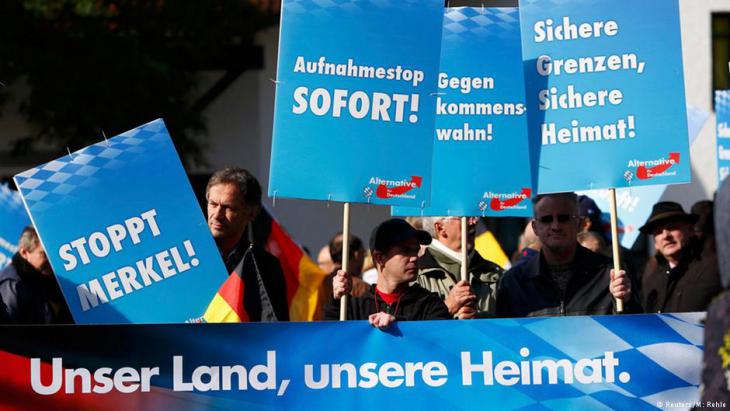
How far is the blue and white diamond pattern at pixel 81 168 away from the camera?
5926 mm

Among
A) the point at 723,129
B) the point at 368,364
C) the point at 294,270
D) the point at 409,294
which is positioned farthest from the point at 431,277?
the point at 723,129

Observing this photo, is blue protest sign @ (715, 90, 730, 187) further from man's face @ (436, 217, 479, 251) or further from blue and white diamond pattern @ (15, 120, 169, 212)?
blue and white diamond pattern @ (15, 120, 169, 212)

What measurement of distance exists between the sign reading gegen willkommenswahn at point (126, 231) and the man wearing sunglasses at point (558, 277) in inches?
59.3

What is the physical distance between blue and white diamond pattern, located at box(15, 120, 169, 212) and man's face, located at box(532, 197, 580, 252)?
2017 millimetres

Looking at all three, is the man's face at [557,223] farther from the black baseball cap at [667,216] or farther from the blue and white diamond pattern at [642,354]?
the black baseball cap at [667,216]

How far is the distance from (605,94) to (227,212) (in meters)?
1.99

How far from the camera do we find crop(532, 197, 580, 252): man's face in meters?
6.68

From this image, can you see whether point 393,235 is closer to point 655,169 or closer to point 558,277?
point 558,277

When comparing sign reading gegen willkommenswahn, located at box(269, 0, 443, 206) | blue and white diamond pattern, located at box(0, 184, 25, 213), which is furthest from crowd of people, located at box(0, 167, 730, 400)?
blue and white diamond pattern, located at box(0, 184, 25, 213)

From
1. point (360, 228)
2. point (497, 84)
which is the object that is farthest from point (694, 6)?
point (497, 84)

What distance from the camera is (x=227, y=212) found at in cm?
660

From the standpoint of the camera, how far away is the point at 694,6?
1816cm

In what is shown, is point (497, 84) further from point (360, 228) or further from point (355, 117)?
point (360, 228)

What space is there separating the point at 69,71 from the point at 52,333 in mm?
11370
